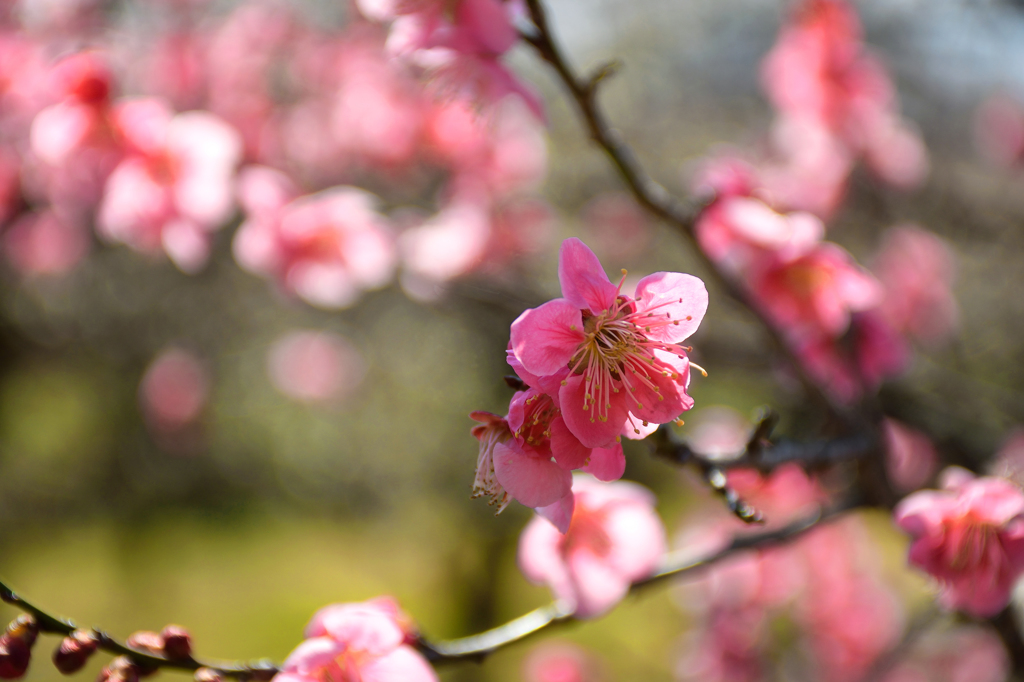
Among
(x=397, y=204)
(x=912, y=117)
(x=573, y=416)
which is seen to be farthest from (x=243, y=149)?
(x=912, y=117)

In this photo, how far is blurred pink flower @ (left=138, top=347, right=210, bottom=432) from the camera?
3564mm

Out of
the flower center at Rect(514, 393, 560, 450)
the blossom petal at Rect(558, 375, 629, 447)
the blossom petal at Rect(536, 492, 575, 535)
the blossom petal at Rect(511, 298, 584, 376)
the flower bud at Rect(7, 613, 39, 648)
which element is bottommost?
the flower bud at Rect(7, 613, 39, 648)

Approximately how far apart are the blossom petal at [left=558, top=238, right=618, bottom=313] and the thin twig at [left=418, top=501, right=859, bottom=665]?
405 millimetres

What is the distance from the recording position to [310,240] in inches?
63.6

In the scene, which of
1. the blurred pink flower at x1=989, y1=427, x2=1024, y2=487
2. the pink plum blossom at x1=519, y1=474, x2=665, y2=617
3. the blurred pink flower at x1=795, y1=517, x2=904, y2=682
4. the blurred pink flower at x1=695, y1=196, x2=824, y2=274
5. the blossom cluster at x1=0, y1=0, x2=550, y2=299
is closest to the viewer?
the pink plum blossom at x1=519, y1=474, x2=665, y2=617

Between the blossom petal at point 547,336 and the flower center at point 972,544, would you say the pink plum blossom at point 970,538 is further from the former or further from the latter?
the blossom petal at point 547,336

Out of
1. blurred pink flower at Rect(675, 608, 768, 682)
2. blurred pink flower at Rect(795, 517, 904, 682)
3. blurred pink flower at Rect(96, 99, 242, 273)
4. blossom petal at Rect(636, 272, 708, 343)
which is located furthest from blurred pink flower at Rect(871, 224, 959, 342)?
blurred pink flower at Rect(96, 99, 242, 273)

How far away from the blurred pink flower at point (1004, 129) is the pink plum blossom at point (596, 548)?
7.15 feet

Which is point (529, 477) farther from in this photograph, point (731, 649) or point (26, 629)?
point (731, 649)

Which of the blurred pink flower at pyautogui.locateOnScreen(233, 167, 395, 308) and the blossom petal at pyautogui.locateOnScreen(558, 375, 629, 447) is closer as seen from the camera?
the blossom petal at pyautogui.locateOnScreen(558, 375, 629, 447)

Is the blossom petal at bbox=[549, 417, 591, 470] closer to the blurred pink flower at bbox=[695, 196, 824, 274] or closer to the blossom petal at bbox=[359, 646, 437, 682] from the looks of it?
the blossom petal at bbox=[359, 646, 437, 682]

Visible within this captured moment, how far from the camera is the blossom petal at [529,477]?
18.0 inches

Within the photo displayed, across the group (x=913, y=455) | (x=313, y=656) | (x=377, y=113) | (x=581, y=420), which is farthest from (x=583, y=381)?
(x=377, y=113)

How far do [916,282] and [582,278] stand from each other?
6.35 ft
